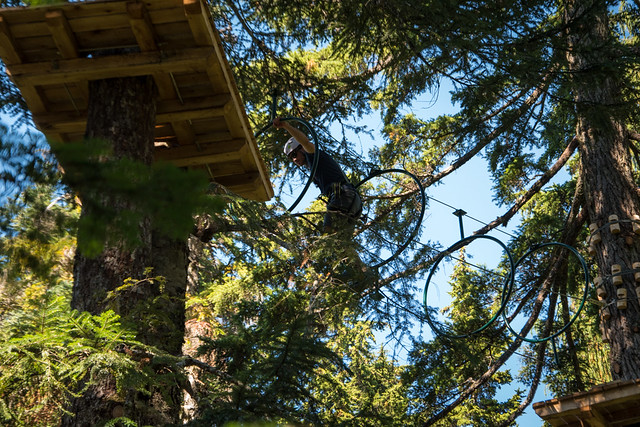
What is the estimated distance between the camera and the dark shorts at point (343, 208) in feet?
20.6

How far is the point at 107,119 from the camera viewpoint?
4.16m

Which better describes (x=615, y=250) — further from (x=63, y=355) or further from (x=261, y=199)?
(x=63, y=355)

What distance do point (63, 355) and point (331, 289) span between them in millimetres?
4509

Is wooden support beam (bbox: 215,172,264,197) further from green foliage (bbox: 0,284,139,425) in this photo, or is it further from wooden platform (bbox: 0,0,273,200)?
green foliage (bbox: 0,284,139,425)

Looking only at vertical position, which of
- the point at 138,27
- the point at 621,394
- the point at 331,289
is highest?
the point at 138,27

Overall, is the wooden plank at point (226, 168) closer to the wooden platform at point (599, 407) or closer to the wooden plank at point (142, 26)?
the wooden plank at point (142, 26)

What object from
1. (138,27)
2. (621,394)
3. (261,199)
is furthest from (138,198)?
(621,394)

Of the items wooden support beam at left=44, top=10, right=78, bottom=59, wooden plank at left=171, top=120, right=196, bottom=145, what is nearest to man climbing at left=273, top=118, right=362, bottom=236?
wooden plank at left=171, top=120, right=196, bottom=145

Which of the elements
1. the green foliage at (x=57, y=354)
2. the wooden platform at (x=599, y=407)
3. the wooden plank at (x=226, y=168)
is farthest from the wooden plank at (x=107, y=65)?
the wooden platform at (x=599, y=407)

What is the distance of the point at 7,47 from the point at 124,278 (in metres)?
1.47

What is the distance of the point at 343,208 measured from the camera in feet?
20.9

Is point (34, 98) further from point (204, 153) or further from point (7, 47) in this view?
point (204, 153)

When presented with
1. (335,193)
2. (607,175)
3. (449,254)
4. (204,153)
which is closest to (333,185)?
(335,193)

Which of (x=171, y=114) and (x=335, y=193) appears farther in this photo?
(x=335, y=193)
